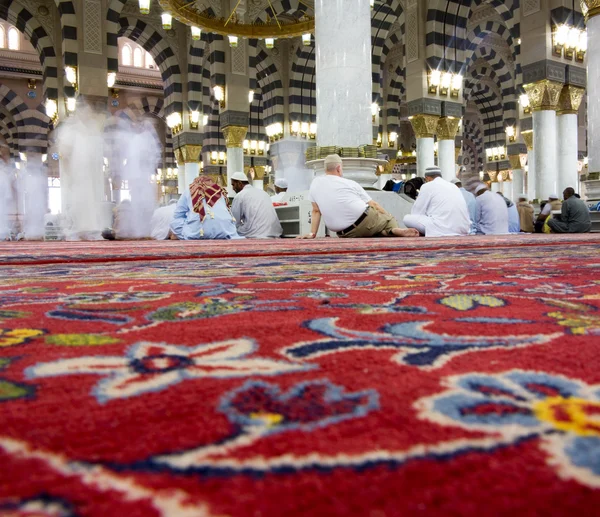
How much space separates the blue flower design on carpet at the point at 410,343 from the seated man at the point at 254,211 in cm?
602

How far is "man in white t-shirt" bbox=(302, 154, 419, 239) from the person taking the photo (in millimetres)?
5102

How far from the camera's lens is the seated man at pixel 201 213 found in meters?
6.11

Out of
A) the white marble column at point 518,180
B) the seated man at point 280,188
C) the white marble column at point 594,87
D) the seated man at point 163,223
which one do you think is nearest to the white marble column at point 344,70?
the seated man at point 280,188

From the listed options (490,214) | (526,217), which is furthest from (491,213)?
(526,217)

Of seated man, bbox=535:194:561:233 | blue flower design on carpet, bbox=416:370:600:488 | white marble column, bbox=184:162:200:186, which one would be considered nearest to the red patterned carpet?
blue flower design on carpet, bbox=416:370:600:488

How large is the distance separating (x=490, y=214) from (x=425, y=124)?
5.53 m

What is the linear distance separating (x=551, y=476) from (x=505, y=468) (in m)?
0.03

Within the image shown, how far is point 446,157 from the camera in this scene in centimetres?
1251

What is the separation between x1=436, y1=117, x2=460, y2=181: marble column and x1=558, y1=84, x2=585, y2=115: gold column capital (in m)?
2.16

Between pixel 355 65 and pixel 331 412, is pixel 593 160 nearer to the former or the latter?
pixel 355 65

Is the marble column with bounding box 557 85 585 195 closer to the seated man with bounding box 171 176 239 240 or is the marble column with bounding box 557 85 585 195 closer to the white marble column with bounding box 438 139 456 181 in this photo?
the white marble column with bounding box 438 139 456 181

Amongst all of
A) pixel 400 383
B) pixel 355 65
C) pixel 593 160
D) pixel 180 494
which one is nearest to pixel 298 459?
pixel 180 494

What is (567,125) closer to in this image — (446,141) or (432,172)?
(446,141)

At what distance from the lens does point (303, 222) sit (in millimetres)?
7180
